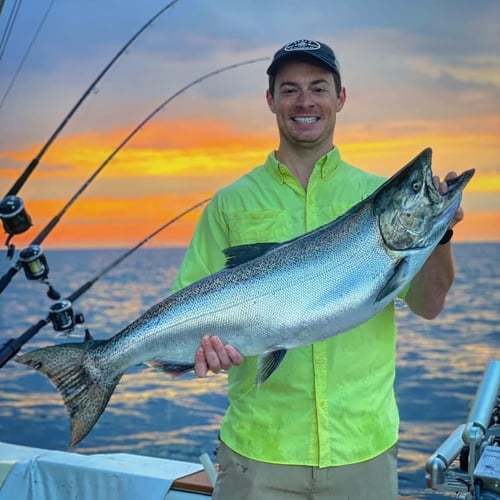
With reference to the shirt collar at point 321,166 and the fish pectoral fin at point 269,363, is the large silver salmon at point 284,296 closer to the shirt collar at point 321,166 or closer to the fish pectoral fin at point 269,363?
the fish pectoral fin at point 269,363

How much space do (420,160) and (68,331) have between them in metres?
1.95

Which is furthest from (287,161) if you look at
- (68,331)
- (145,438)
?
(145,438)

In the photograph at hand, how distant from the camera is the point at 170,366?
2.54 m

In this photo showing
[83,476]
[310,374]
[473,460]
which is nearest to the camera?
[473,460]

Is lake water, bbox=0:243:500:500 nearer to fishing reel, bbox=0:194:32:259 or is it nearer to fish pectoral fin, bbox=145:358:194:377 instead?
fishing reel, bbox=0:194:32:259

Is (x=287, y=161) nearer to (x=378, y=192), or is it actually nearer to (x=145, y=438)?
(x=378, y=192)

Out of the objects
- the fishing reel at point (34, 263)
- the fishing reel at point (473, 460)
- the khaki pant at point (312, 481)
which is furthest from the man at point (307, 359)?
the fishing reel at point (34, 263)

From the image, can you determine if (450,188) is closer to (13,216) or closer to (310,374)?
(310,374)

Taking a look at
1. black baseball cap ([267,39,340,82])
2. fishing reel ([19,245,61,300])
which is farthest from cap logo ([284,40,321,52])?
fishing reel ([19,245,61,300])

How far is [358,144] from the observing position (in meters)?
16.9

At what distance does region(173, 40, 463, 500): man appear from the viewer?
2500 mm

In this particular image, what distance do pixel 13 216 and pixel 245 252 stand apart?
1344 millimetres

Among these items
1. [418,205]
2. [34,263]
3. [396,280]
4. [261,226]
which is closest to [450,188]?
[418,205]

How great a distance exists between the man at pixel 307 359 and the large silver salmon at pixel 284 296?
91 millimetres
